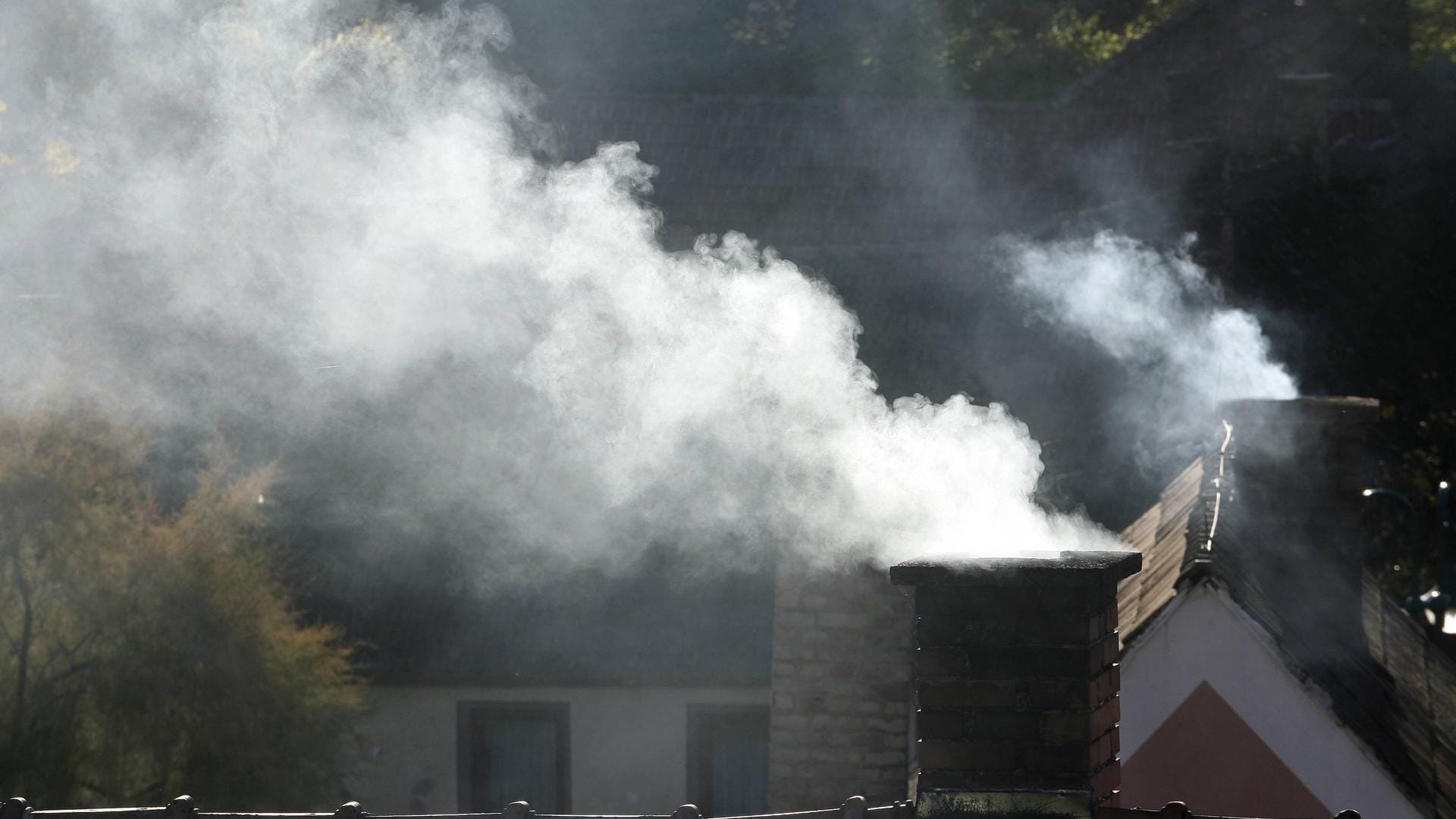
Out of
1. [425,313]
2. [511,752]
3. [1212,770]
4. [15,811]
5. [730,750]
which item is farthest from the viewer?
[511,752]

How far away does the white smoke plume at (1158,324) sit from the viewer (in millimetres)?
14492

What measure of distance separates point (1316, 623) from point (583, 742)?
22.4 ft

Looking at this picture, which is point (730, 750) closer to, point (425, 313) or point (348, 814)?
point (425, 313)

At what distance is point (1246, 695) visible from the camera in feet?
22.4

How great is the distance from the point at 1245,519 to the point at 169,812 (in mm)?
6030

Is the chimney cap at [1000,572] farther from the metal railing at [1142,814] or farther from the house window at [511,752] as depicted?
the house window at [511,752]

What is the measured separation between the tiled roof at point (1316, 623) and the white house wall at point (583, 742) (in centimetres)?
487

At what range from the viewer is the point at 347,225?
10.5 meters

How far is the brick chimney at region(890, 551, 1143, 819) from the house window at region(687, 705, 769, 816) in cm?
955

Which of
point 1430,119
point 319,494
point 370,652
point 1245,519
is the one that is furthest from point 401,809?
point 1430,119

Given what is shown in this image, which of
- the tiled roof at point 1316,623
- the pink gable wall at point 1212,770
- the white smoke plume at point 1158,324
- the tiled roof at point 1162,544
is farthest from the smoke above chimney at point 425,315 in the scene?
the pink gable wall at point 1212,770

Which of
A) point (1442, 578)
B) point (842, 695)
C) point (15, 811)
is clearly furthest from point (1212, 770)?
point (15, 811)

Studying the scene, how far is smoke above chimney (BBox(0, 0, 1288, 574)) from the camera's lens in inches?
282

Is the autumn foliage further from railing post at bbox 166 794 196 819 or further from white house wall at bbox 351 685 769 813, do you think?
railing post at bbox 166 794 196 819
